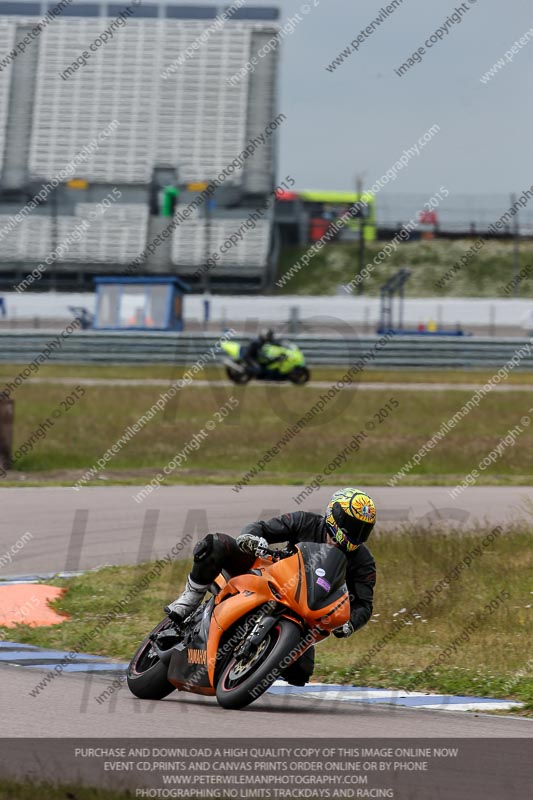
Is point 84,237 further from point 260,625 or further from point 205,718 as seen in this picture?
point 205,718

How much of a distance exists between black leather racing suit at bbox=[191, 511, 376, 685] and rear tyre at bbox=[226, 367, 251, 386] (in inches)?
876

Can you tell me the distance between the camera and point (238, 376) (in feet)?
94.4

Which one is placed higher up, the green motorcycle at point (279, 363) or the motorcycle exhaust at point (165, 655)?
the motorcycle exhaust at point (165, 655)

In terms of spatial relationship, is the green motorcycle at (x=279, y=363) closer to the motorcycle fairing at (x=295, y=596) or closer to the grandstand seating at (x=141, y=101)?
the motorcycle fairing at (x=295, y=596)

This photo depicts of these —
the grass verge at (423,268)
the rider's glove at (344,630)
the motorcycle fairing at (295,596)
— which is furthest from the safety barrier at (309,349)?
the grass verge at (423,268)

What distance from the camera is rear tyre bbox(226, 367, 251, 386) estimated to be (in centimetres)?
2873

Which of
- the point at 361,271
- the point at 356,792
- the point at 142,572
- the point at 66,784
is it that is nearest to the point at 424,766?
the point at 356,792

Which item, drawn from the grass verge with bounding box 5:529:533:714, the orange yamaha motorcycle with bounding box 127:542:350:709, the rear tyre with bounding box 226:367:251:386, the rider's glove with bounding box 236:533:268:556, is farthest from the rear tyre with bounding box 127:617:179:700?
the rear tyre with bounding box 226:367:251:386

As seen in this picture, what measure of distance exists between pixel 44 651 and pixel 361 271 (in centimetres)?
5149

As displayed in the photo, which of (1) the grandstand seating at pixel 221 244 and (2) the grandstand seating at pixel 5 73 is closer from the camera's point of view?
(1) the grandstand seating at pixel 221 244

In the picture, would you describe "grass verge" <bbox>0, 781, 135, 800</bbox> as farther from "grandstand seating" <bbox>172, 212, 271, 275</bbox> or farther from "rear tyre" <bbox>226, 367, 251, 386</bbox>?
"grandstand seating" <bbox>172, 212, 271, 275</bbox>

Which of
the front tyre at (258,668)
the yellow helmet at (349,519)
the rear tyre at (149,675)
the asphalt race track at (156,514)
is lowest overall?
the asphalt race track at (156,514)

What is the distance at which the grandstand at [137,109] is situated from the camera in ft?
205

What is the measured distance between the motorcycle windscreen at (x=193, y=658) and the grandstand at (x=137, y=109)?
5592 cm
